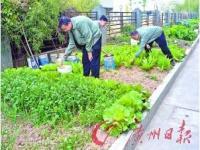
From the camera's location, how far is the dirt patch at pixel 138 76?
21.7 feet

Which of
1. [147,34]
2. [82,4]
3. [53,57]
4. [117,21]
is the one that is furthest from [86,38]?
[117,21]

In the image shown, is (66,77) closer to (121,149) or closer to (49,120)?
(49,120)

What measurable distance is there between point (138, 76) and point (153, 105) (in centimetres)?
204

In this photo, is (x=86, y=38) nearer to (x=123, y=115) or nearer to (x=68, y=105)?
(x=68, y=105)

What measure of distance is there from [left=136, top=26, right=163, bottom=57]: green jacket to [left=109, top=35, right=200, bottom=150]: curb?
0.92m

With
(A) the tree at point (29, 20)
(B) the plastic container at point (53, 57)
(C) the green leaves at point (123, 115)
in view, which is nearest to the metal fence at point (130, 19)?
(B) the plastic container at point (53, 57)

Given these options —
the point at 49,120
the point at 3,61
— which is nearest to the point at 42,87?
the point at 49,120

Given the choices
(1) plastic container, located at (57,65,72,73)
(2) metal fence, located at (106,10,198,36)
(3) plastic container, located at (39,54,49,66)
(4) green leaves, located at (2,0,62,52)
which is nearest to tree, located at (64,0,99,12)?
(2) metal fence, located at (106,10,198,36)

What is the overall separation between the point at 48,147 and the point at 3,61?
5.16 metres

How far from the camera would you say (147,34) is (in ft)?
25.2

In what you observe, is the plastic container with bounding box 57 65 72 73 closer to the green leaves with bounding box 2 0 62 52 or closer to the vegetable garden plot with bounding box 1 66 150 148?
the vegetable garden plot with bounding box 1 66 150 148

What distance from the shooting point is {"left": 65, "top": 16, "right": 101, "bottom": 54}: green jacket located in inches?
233

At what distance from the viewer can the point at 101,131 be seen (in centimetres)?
402

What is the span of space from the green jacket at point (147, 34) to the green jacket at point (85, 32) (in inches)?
64.5
